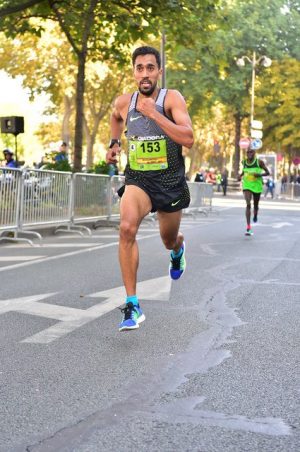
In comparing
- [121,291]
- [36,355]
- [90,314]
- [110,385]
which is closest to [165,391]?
[110,385]

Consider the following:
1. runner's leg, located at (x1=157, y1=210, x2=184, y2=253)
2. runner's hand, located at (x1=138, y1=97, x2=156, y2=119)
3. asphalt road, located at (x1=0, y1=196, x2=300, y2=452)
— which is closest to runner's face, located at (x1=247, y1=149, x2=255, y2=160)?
asphalt road, located at (x1=0, y1=196, x2=300, y2=452)

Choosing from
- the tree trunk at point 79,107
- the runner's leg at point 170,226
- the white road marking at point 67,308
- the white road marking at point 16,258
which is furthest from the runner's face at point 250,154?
the runner's leg at point 170,226

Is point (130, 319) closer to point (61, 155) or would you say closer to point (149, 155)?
point (149, 155)

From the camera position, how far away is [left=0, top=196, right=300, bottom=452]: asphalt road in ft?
11.1

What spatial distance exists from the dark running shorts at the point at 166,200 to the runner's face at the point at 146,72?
66cm

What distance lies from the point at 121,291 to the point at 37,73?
2642 cm

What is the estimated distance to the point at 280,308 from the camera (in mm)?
6773

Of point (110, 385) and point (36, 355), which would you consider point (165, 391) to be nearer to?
point (110, 385)

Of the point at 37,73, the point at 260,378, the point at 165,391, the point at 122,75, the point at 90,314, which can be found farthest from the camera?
the point at 122,75

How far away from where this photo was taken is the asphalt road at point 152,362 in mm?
3395

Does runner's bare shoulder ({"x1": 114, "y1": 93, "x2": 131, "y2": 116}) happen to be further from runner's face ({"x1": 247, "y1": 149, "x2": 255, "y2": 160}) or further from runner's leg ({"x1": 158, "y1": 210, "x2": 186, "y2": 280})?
runner's face ({"x1": 247, "y1": 149, "x2": 255, "y2": 160})

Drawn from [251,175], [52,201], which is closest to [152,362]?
[52,201]

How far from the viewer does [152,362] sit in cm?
468

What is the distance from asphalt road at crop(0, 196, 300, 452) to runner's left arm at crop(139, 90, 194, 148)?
127 centimetres
